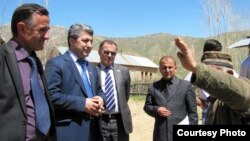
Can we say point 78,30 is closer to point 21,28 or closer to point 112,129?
point 21,28

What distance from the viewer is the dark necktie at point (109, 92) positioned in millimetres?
4340

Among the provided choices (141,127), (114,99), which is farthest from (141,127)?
(114,99)

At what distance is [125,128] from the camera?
4.34 m

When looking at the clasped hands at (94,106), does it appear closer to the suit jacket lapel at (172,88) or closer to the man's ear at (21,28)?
the man's ear at (21,28)

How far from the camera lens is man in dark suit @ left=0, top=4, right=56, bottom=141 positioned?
93.0 inches

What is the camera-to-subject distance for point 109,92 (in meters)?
4.41

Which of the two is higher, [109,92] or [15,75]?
[15,75]

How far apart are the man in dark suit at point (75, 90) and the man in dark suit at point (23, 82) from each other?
0.46 metres

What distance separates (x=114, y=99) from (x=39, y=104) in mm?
1885

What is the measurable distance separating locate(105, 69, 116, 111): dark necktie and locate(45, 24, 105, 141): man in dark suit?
68cm

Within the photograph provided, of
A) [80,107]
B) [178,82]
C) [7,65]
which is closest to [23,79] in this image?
[7,65]

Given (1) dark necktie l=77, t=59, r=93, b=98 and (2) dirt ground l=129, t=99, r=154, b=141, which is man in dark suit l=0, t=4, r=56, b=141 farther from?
(2) dirt ground l=129, t=99, r=154, b=141

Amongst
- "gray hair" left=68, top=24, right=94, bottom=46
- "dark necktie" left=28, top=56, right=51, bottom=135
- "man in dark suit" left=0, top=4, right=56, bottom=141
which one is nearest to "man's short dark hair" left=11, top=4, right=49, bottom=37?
"man in dark suit" left=0, top=4, right=56, bottom=141

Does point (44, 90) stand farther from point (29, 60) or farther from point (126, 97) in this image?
point (126, 97)
